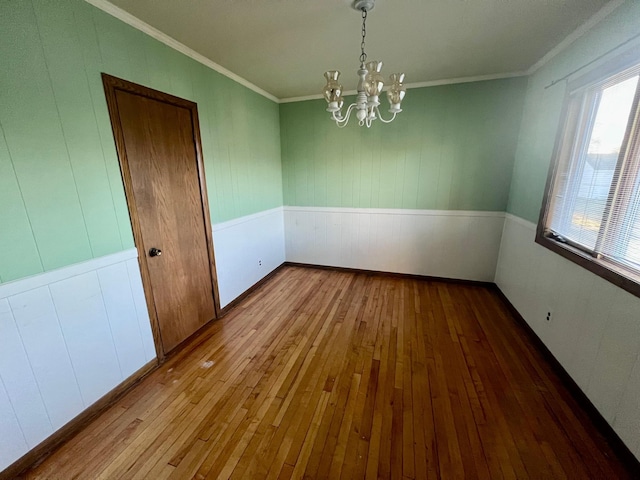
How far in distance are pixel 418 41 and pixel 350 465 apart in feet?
9.94

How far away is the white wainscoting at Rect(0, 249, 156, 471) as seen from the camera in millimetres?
1276

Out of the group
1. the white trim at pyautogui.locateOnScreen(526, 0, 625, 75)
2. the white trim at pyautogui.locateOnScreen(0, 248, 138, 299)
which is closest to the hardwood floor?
the white trim at pyautogui.locateOnScreen(0, 248, 138, 299)

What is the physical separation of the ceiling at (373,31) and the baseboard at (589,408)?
8.21 feet

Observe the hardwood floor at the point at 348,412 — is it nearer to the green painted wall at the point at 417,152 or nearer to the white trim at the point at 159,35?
the green painted wall at the point at 417,152

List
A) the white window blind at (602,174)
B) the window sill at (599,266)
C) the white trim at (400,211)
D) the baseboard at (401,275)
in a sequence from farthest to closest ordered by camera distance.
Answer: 1. the baseboard at (401,275)
2. the white trim at (400,211)
3. the white window blind at (602,174)
4. the window sill at (599,266)

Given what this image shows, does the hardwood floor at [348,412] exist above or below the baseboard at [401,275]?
below

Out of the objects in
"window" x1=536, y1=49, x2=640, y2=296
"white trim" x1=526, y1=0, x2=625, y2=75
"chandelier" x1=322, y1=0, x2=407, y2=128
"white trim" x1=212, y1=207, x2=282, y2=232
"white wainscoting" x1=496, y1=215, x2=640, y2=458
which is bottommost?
"white wainscoting" x1=496, y1=215, x2=640, y2=458

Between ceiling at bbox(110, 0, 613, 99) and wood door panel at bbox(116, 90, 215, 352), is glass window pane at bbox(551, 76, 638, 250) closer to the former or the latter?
ceiling at bbox(110, 0, 613, 99)

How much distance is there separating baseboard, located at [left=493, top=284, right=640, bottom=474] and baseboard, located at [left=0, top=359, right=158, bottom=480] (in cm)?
303

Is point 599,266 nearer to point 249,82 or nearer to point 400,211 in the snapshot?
point 400,211

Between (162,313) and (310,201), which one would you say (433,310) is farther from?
(162,313)

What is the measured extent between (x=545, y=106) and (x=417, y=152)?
125 cm

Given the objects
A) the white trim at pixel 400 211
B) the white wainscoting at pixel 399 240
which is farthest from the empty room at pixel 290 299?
the white wainscoting at pixel 399 240

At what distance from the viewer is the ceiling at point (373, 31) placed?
1626 mm
